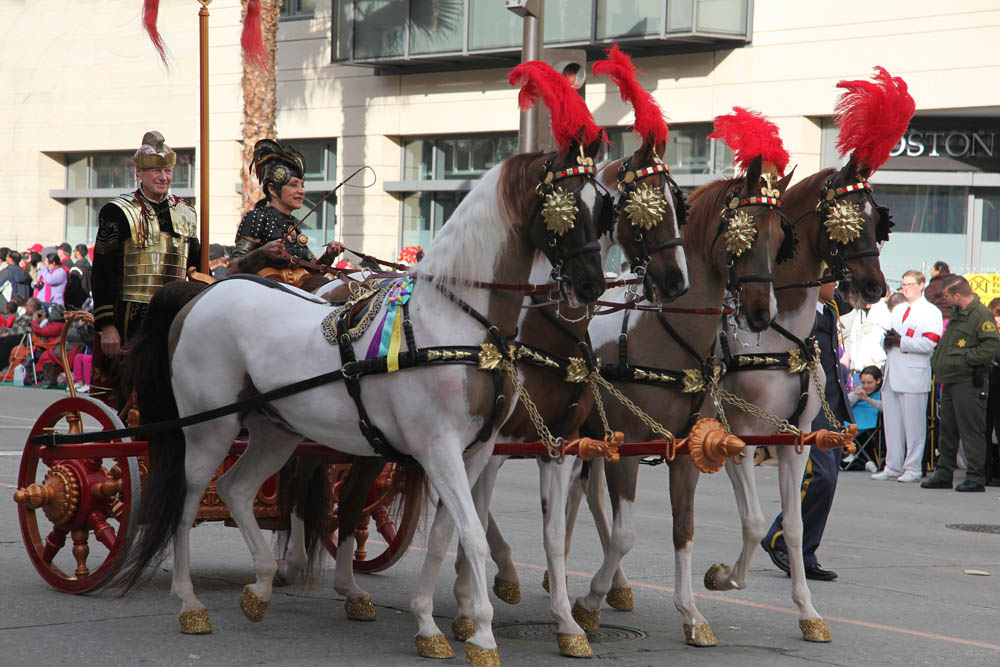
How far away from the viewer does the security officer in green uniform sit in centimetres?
1376

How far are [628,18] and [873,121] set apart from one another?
51.4 feet

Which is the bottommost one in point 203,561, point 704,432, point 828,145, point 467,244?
point 203,561

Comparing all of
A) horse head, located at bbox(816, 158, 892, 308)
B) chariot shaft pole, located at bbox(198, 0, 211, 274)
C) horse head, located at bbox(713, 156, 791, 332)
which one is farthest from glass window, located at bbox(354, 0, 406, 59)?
horse head, located at bbox(713, 156, 791, 332)

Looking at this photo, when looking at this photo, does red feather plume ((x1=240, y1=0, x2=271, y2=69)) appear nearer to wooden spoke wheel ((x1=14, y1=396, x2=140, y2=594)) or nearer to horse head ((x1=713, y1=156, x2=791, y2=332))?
wooden spoke wheel ((x1=14, y1=396, x2=140, y2=594))

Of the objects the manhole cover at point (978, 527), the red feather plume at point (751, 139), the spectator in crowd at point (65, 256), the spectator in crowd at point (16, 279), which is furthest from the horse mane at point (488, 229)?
the spectator in crowd at point (16, 279)

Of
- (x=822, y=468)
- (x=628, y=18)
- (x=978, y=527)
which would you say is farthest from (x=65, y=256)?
(x=822, y=468)

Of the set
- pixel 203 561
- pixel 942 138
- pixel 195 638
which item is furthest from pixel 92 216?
pixel 195 638

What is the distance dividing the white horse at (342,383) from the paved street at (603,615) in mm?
290

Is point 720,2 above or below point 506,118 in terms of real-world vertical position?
above

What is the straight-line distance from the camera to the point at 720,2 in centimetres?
2159

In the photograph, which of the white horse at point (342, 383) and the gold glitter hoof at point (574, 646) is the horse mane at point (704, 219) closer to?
the white horse at point (342, 383)

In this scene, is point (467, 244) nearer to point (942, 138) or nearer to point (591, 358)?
Result: point (591, 358)

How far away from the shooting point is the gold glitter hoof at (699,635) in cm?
647

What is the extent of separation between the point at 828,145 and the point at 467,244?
1662 centimetres
